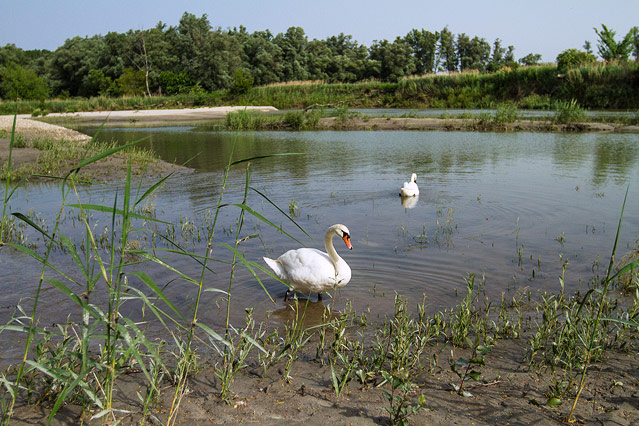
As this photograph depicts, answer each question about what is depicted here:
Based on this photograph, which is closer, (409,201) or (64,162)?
(409,201)

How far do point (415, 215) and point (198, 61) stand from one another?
63606 millimetres

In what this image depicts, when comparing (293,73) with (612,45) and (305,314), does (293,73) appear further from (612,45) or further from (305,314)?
(305,314)

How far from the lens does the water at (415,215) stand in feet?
19.0

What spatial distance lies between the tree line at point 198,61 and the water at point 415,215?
154ft

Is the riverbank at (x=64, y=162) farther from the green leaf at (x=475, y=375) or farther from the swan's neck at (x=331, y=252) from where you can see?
the green leaf at (x=475, y=375)

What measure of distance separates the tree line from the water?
46.9 meters

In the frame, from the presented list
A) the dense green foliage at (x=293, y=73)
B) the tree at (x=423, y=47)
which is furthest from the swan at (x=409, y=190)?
the tree at (x=423, y=47)

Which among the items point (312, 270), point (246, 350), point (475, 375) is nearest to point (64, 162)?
point (312, 270)

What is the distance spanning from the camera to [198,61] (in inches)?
2645

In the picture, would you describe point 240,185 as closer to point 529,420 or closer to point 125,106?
point 529,420

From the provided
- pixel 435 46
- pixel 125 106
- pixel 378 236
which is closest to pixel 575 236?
pixel 378 236

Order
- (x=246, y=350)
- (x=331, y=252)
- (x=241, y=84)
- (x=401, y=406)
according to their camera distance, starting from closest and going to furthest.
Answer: (x=401, y=406) < (x=246, y=350) < (x=331, y=252) < (x=241, y=84)

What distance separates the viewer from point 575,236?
24.6 feet

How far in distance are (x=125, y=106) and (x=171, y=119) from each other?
14.1 m
